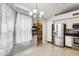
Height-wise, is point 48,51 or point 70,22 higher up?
point 70,22

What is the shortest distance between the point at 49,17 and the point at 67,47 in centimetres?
62

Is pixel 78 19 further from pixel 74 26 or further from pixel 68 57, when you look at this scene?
pixel 68 57

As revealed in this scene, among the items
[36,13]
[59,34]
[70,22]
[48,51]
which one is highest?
[36,13]

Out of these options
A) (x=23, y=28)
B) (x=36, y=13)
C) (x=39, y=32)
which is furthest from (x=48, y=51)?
(x=36, y=13)

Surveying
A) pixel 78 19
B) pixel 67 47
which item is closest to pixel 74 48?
pixel 67 47

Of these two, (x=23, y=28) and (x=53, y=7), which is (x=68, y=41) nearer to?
(x=53, y=7)

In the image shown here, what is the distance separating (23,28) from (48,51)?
596 mm

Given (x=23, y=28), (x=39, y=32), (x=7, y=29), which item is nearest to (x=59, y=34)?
(x=39, y=32)

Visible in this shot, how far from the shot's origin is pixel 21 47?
62.3 inches

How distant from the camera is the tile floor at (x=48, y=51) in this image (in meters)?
1.52

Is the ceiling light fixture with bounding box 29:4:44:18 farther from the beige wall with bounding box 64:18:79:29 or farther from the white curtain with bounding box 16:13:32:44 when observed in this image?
the beige wall with bounding box 64:18:79:29

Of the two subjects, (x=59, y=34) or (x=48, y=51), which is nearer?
(x=48, y=51)

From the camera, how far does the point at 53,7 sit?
1.58 meters

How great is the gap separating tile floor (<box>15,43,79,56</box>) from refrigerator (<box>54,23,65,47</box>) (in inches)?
4.1
